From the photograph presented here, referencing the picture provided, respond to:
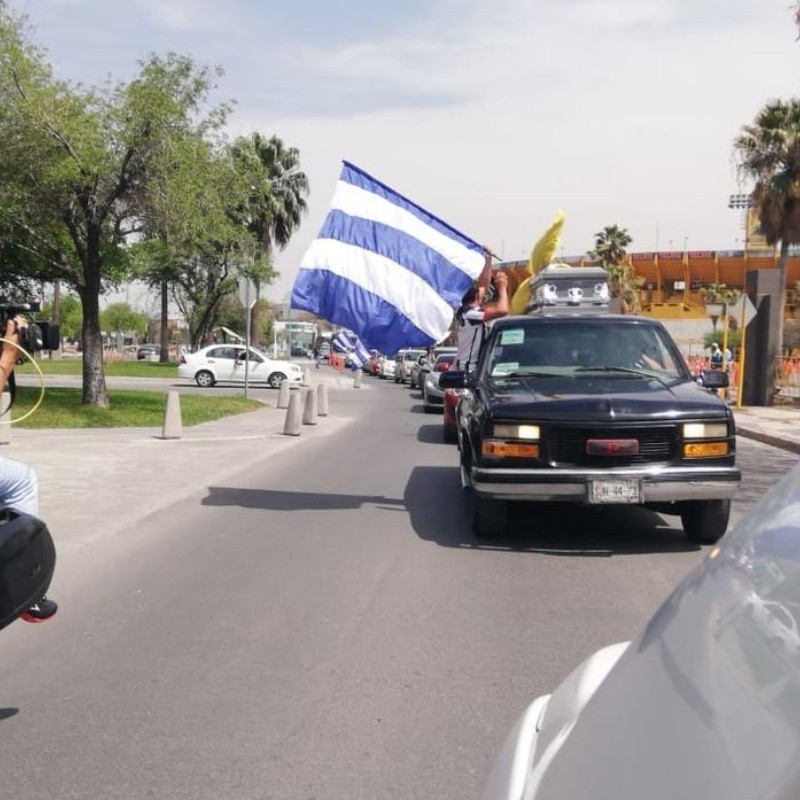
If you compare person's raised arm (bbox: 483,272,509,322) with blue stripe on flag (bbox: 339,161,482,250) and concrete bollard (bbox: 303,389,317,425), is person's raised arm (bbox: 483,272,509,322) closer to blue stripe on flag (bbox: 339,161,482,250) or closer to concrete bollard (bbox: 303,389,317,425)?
blue stripe on flag (bbox: 339,161,482,250)

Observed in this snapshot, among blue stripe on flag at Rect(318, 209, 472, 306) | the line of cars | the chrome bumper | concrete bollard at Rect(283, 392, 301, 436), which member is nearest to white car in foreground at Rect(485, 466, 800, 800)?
the chrome bumper

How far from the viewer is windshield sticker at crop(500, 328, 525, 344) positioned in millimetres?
9141

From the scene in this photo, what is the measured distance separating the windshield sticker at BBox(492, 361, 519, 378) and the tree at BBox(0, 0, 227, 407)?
416 inches

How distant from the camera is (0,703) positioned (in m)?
4.44

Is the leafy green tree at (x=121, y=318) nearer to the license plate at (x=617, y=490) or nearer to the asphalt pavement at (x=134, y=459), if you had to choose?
the asphalt pavement at (x=134, y=459)

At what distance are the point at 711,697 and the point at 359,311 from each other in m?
8.75

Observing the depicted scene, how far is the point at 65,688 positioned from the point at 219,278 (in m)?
49.3

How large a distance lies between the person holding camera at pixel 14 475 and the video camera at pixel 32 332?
0.04 metres

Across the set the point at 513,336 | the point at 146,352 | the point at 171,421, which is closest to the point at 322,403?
the point at 171,421

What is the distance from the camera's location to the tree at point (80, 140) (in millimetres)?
16891

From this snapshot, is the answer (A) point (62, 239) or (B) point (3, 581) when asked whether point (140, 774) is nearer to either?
(B) point (3, 581)

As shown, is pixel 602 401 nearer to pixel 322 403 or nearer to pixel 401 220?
pixel 401 220

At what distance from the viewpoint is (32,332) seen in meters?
4.70

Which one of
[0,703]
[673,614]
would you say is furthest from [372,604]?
[673,614]
